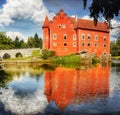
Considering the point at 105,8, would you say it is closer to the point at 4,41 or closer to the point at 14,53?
the point at 14,53

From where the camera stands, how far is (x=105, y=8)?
10.6 metres

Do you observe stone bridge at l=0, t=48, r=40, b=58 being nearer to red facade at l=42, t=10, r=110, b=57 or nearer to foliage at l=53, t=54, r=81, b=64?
red facade at l=42, t=10, r=110, b=57

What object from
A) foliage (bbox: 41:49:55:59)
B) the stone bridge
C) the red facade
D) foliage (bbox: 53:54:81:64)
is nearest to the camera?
foliage (bbox: 53:54:81:64)

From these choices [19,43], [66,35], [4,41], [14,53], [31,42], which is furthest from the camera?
[31,42]

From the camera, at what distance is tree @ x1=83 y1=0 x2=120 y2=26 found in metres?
10.4

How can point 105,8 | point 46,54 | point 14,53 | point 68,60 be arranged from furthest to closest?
point 14,53
point 46,54
point 68,60
point 105,8

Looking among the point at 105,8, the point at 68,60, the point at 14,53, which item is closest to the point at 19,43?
the point at 14,53

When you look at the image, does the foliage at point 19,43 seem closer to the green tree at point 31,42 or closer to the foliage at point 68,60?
the green tree at point 31,42

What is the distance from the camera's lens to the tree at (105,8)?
1036 cm

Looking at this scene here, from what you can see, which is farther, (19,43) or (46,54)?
(19,43)

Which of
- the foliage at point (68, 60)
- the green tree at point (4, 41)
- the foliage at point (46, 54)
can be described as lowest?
the foliage at point (68, 60)

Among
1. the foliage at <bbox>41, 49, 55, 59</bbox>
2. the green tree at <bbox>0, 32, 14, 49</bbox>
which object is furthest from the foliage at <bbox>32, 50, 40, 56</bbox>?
the green tree at <bbox>0, 32, 14, 49</bbox>

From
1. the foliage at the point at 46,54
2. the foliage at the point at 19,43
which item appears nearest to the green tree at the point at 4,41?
the foliage at the point at 19,43

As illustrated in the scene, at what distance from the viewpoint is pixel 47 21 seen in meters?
→ 69.8
